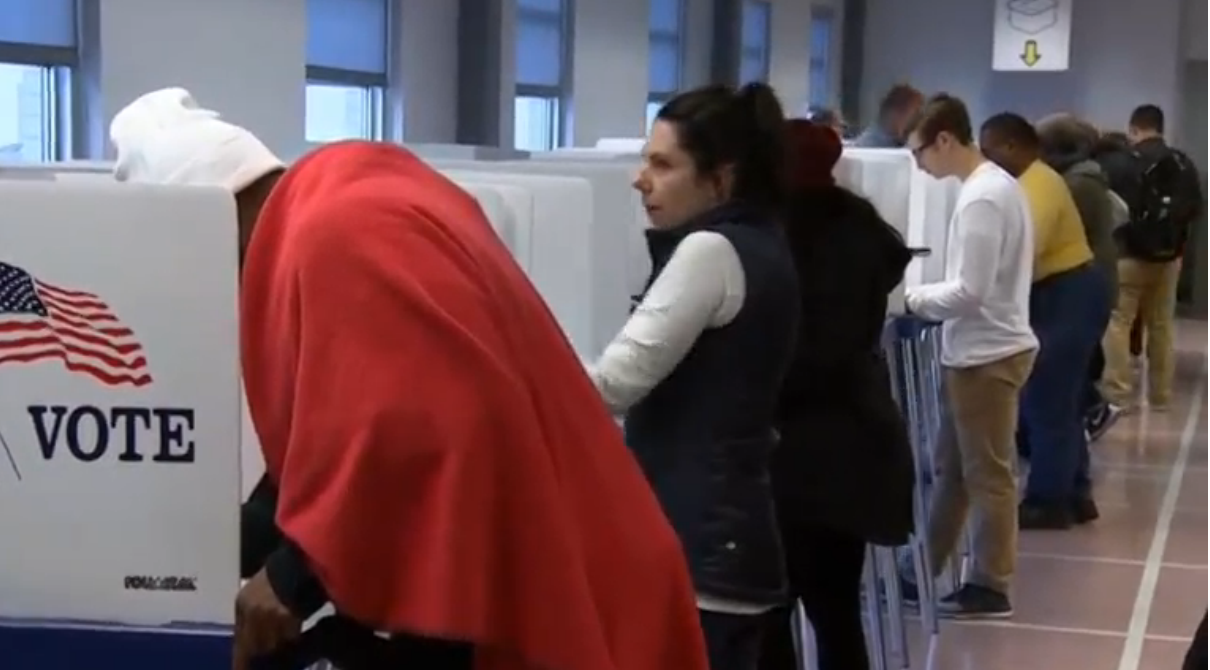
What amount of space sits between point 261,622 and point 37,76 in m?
4.25

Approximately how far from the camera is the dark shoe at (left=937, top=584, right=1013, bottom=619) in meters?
4.58

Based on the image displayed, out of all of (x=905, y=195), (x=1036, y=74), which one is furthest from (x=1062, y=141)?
(x=1036, y=74)

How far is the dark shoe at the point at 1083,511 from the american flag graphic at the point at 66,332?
15.1ft

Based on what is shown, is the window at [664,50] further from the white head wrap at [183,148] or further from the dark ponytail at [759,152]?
the white head wrap at [183,148]

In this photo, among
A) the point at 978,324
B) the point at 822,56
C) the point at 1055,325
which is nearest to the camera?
the point at 978,324

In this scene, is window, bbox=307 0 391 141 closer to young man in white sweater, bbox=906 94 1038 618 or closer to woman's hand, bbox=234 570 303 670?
young man in white sweater, bbox=906 94 1038 618

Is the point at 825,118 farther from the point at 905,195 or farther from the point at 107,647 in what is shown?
the point at 107,647

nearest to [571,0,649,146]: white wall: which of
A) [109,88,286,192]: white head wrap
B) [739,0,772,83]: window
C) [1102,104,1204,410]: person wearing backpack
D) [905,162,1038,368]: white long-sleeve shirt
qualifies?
[739,0,772,83]: window

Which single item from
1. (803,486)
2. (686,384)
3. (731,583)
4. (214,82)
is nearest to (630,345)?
(686,384)

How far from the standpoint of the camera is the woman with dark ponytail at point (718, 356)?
223cm

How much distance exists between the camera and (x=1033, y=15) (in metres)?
12.9

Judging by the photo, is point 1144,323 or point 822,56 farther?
point 822,56

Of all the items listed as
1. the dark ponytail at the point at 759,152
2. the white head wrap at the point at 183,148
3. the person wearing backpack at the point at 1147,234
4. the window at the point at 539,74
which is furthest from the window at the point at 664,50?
the white head wrap at the point at 183,148

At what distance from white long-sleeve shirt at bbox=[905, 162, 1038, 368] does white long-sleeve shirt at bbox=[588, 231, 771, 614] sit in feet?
6.06
